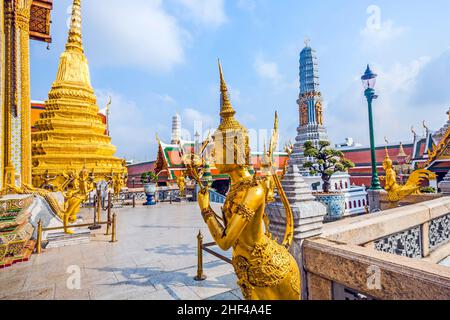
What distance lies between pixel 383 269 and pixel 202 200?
182cm

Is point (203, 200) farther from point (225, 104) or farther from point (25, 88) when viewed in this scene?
point (25, 88)

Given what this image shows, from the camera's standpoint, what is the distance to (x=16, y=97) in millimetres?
9953

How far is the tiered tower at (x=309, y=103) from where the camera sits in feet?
87.7

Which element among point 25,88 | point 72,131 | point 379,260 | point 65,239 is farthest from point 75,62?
point 379,260

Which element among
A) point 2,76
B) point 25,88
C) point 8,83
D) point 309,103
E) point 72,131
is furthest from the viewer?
point 309,103

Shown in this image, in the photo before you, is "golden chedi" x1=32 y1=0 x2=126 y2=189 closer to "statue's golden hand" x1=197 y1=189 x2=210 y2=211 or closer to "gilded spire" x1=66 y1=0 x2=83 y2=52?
"gilded spire" x1=66 y1=0 x2=83 y2=52

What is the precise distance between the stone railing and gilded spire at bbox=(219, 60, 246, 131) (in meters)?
1.78

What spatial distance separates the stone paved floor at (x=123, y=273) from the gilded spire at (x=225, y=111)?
9.13 ft

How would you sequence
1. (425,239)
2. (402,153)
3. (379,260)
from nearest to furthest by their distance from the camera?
(379,260) → (425,239) → (402,153)

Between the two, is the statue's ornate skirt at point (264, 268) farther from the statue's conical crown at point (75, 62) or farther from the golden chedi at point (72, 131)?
the statue's conical crown at point (75, 62)

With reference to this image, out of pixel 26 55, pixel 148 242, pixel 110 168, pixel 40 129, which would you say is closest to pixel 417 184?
pixel 148 242

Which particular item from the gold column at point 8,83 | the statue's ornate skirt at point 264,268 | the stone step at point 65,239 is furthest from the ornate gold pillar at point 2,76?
the statue's ornate skirt at point 264,268

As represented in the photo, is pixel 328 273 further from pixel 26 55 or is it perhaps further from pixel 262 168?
pixel 26 55

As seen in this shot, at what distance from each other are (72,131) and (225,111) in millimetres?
19691
